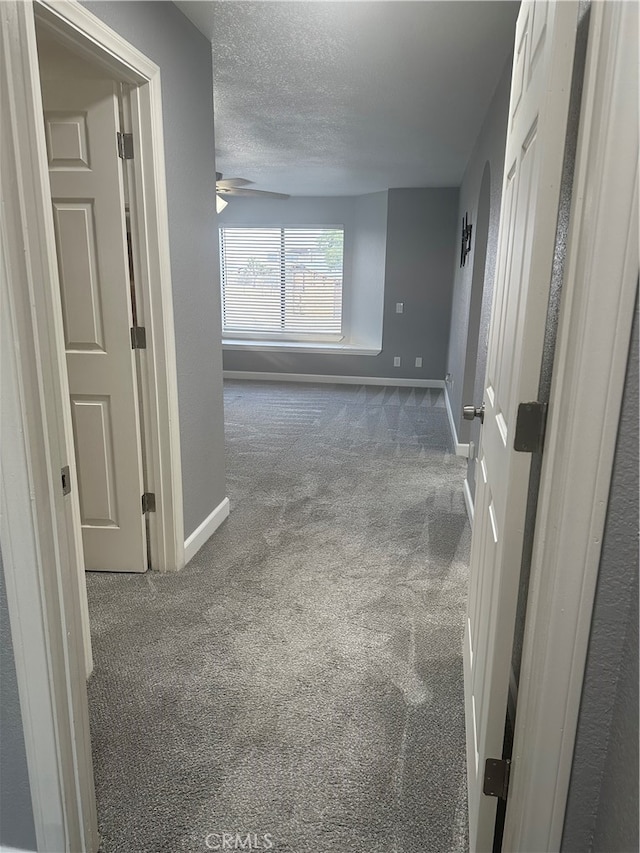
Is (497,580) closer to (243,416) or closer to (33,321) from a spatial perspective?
(33,321)

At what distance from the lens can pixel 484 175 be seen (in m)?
3.80

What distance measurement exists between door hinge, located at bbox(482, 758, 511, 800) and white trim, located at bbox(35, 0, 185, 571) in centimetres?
178

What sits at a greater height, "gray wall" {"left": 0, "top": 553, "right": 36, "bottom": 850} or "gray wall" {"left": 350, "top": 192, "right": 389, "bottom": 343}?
"gray wall" {"left": 350, "top": 192, "right": 389, "bottom": 343}

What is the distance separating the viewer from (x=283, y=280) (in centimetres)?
795

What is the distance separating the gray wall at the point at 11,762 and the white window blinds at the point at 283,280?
280 inches

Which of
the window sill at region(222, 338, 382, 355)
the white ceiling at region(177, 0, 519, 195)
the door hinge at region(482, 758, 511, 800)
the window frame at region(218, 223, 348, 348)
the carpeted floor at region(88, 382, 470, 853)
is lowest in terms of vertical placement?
the carpeted floor at region(88, 382, 470, 853)

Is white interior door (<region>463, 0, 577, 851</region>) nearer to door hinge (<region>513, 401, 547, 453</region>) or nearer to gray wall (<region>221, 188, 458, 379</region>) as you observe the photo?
door hinge (<region>513, 401, 547, 453</region>)

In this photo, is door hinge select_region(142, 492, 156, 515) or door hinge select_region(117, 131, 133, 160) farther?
door hinge select_region(142, 492, 156, 515)

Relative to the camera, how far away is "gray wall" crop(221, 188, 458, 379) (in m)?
7.02

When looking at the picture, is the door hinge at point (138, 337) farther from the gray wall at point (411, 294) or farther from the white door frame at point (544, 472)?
the gray wall at point (411, 294)

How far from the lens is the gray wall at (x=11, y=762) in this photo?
1.16m

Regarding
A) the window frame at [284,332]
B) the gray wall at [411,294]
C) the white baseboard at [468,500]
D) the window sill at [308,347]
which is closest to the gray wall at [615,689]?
the white baseboard at [468,500]

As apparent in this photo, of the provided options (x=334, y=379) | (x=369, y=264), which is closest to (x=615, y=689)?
(x=334, y=379)

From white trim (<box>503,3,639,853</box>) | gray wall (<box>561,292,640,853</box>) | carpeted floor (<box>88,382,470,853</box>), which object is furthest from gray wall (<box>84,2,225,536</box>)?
gray wall (<box>561,292,640,853</box>)
